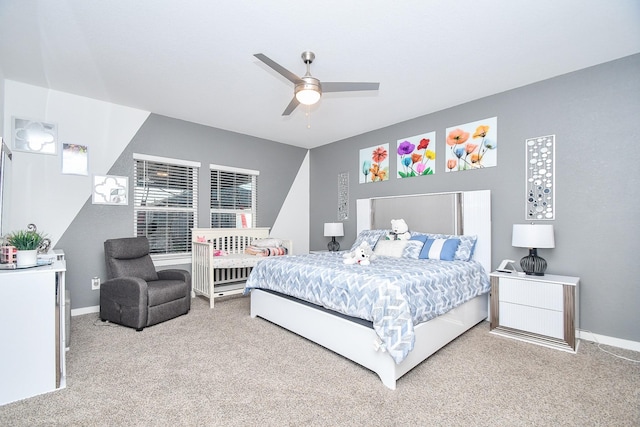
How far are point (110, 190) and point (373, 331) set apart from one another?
3.82 meters

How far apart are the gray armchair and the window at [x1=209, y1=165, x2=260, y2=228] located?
1.33 meters

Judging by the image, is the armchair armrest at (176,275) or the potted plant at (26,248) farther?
the armchair armrest at (176,275)

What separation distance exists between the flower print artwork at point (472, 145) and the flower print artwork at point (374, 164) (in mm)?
1015

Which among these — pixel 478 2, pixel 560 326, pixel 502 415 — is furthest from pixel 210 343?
pixel 478 2

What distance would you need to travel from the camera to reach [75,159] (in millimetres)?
3660

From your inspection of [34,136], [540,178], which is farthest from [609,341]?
[34,136]

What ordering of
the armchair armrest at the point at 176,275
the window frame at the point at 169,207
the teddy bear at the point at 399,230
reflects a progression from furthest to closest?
the window frame at the point at 169,207 → the teddy bear at the point at 399,230 → the armchair armrest at the point at 176,275

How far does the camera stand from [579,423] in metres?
1.72

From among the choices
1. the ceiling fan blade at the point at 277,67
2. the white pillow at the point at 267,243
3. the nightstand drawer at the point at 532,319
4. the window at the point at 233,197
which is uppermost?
the ceiling fan blade at the point at 277,67

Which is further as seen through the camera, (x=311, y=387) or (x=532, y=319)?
(x=532, y=319)

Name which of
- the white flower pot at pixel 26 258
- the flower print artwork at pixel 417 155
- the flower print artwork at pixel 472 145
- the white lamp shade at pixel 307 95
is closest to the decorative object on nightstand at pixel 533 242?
the flower print artwork at pixel 472 145

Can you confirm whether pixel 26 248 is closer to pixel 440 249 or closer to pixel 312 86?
pixel 312 86

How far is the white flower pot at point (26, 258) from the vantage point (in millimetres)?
2094

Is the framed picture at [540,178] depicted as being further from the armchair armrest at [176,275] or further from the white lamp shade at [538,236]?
the armchair armrest at [176,275]
